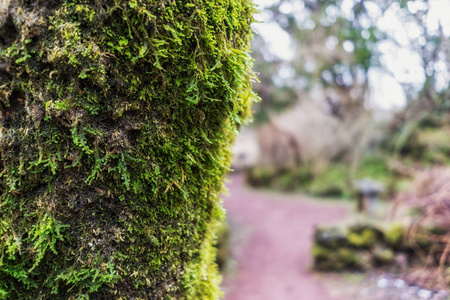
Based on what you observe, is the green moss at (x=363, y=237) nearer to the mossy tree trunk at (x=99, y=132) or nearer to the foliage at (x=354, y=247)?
the foliage at (x=354, y=247)

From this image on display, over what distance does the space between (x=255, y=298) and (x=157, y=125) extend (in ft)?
20.0

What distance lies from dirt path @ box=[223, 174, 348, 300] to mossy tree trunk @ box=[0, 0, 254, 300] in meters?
3.22

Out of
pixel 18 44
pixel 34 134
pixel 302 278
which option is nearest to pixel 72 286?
pixel 34 134

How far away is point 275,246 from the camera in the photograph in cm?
857

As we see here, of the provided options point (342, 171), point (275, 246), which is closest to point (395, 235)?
point (275, 246)

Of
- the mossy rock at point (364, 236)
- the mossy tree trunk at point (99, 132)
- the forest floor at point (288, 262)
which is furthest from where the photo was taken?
the mossy rock at point (364, 236)

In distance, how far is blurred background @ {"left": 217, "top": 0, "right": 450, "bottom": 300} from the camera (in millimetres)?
5469

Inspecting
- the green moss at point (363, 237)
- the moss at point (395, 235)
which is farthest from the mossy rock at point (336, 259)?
the moss at point (395, 235)

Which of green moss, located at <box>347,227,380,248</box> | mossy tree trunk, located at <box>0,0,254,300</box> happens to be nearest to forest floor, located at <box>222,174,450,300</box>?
green moss, located at <box>347,227,380,248</box>

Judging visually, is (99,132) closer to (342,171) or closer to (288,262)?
(288,262)

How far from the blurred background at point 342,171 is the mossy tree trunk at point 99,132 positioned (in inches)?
14.5

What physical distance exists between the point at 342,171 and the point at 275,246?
7.57 m

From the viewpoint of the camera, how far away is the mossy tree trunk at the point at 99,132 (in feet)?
2.59

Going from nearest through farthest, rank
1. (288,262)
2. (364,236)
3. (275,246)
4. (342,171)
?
(364,236), (288,262), (275,246), (342,171)
